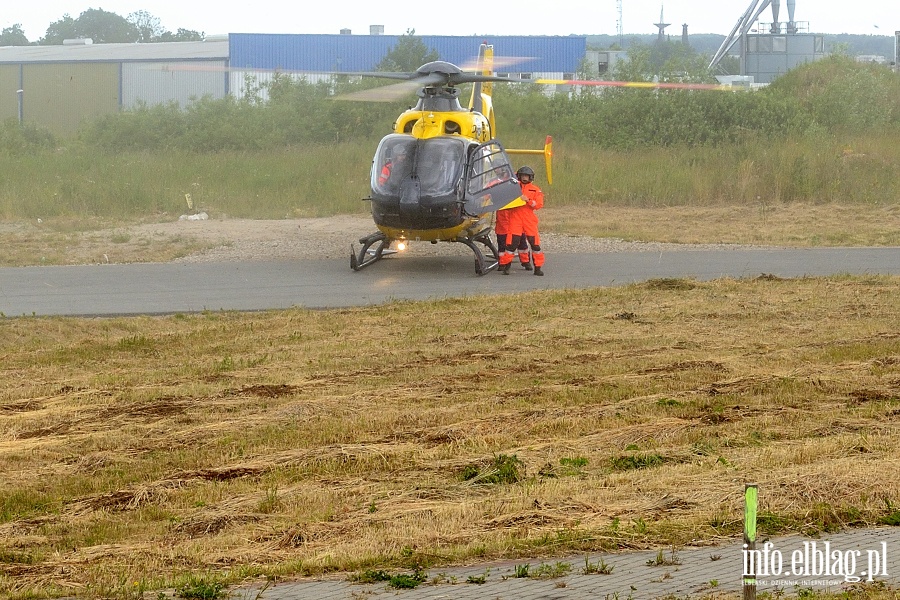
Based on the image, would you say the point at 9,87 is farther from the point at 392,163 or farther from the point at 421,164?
the point at 421,164

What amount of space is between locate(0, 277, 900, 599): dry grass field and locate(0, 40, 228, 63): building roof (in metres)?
48.1

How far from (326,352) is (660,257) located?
9202 millimetres

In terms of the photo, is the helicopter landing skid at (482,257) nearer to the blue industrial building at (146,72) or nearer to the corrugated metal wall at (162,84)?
the blue industrial building at (146,72)

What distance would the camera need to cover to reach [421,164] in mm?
18109

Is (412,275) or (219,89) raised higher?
(219,89)

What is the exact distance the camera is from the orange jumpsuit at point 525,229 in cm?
1833

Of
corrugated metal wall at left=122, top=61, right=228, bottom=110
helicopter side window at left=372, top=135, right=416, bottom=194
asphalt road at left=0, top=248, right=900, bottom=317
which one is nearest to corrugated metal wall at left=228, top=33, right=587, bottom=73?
corrugated metal wall at left=122, top=61, right=228, bottom=110

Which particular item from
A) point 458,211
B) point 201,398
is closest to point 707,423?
point 201,398

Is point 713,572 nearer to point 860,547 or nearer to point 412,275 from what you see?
point 860,547

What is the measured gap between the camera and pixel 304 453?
8312 millimetres

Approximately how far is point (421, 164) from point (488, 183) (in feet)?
4.12

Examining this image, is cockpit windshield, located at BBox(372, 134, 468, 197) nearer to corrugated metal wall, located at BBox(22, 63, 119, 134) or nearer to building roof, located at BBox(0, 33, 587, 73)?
building roof, located at BBox(0, 33, 587, 73)

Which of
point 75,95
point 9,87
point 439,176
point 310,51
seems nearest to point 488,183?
point 439,176

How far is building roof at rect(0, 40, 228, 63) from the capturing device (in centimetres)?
5981
